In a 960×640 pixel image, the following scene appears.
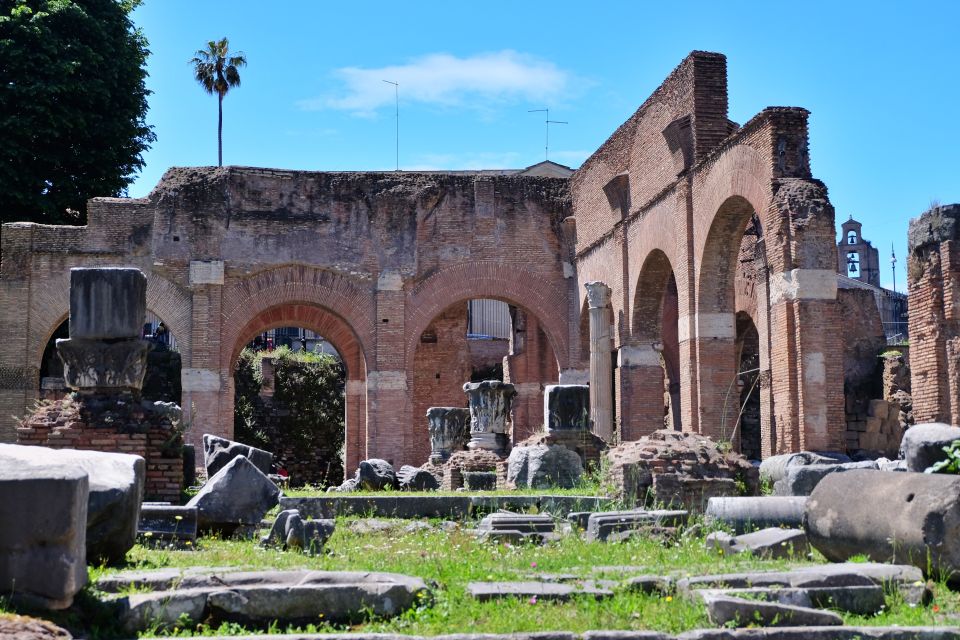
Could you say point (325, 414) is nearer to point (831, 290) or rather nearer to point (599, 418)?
point (599, 418)

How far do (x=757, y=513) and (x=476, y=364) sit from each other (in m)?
20.8

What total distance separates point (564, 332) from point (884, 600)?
1666cm

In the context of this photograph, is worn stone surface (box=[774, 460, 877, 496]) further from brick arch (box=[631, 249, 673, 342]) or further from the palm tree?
the palm tree

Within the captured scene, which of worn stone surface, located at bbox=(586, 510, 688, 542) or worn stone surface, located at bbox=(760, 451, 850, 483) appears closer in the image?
worn stone surface, located at bbox=(586, 510, 688, 542)

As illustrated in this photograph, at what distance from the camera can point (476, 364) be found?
28500 mm

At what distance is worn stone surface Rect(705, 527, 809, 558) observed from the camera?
259 inches

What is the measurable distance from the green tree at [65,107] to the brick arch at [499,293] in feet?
25.0

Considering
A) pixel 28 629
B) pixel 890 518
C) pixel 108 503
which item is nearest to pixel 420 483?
pixel 108 503

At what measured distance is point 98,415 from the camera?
992 cm

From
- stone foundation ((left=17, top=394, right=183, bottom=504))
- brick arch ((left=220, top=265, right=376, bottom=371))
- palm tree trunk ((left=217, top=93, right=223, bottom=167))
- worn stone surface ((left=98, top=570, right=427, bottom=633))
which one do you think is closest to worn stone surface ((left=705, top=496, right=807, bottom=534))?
worn stone surface ((left=98, top=570, right=427, bottom=633))

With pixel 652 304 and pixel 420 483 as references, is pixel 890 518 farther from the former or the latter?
pixel 652 304

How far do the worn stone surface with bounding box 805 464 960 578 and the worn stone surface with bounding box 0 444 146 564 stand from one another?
353 centimetres

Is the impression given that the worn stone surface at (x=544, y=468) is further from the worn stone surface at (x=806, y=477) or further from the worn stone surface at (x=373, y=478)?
the worn stone surface at (x=806, y=477)

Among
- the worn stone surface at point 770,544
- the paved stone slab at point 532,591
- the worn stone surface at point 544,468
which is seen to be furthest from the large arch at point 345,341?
the paved stone slab at point 532,591
